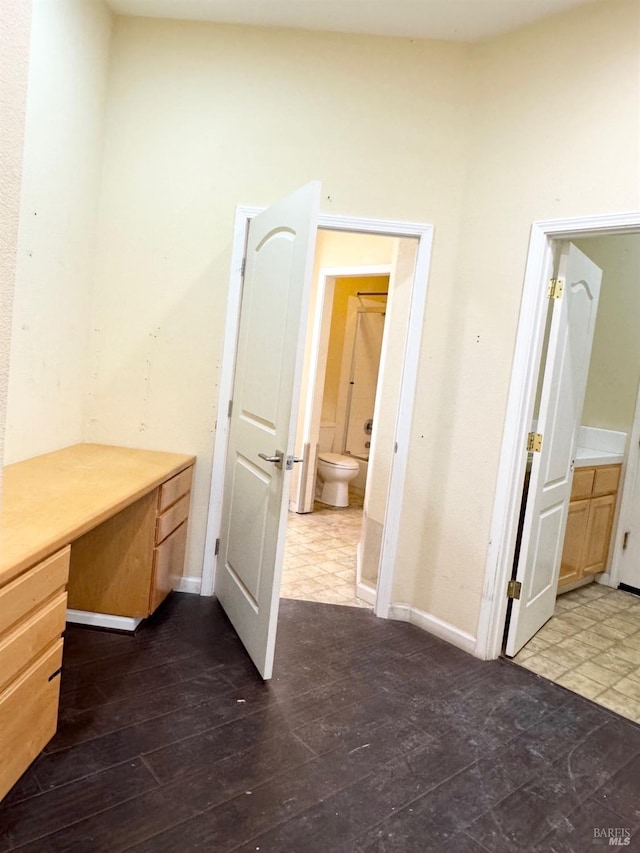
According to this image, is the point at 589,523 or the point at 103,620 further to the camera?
the point at 589,523

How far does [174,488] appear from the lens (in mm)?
2738

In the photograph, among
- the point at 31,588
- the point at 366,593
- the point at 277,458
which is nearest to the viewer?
the point at 31,588

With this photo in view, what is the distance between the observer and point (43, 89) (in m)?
2.29

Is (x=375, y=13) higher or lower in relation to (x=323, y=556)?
higher

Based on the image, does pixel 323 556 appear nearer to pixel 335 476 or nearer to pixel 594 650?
pixel 335 476

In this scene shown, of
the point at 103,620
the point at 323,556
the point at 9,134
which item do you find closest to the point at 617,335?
the point at 323,556

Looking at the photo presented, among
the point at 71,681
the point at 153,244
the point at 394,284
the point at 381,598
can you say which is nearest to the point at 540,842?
the point at 381,598

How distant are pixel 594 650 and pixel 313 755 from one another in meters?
1.73

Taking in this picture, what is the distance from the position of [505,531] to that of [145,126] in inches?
103

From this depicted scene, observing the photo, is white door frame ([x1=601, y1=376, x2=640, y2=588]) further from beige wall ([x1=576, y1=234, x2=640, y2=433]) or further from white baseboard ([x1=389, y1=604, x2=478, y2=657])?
white baseboard ([x1=389, y1=604, x2=478, y2=657])

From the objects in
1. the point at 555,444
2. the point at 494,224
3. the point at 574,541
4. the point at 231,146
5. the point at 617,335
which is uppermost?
the point at 231,146

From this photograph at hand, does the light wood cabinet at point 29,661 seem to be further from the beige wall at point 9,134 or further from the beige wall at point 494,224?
the beige wall at point 494,224

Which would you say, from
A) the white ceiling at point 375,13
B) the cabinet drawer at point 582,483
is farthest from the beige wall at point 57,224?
the cabinet drawer at point 582,483

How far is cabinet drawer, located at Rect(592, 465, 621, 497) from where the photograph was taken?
366 cm
